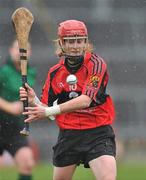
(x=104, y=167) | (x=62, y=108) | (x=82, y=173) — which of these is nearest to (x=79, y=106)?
(x=62, y=108)

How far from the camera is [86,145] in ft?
26.4

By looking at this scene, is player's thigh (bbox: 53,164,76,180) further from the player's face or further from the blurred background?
the blurred background

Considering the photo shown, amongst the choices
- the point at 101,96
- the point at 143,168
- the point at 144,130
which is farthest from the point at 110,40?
the point at 101,96

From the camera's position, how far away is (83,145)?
26.4 feet

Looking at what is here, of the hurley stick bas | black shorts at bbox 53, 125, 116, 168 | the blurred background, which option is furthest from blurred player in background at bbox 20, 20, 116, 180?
the blurred background

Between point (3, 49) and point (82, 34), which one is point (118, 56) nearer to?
point (3, 49)

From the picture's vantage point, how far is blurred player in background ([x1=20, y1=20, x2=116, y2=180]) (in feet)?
25.7

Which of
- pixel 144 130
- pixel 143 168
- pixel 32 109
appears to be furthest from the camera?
pixel 144 130

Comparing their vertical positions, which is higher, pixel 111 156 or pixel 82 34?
pixel 82 34

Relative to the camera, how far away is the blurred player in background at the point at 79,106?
25.7 ft

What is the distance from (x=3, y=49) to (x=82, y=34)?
6.86m

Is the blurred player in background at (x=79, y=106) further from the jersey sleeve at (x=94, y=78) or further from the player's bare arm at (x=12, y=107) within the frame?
the player's bare arm at (x=12, y=107)

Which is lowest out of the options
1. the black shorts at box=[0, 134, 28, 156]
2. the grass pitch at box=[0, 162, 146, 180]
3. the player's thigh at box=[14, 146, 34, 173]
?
the grass pitch at box=[0, 162, 146, 180]

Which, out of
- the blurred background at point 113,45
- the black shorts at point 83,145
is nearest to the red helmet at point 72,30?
the black shorts at point 83,145
